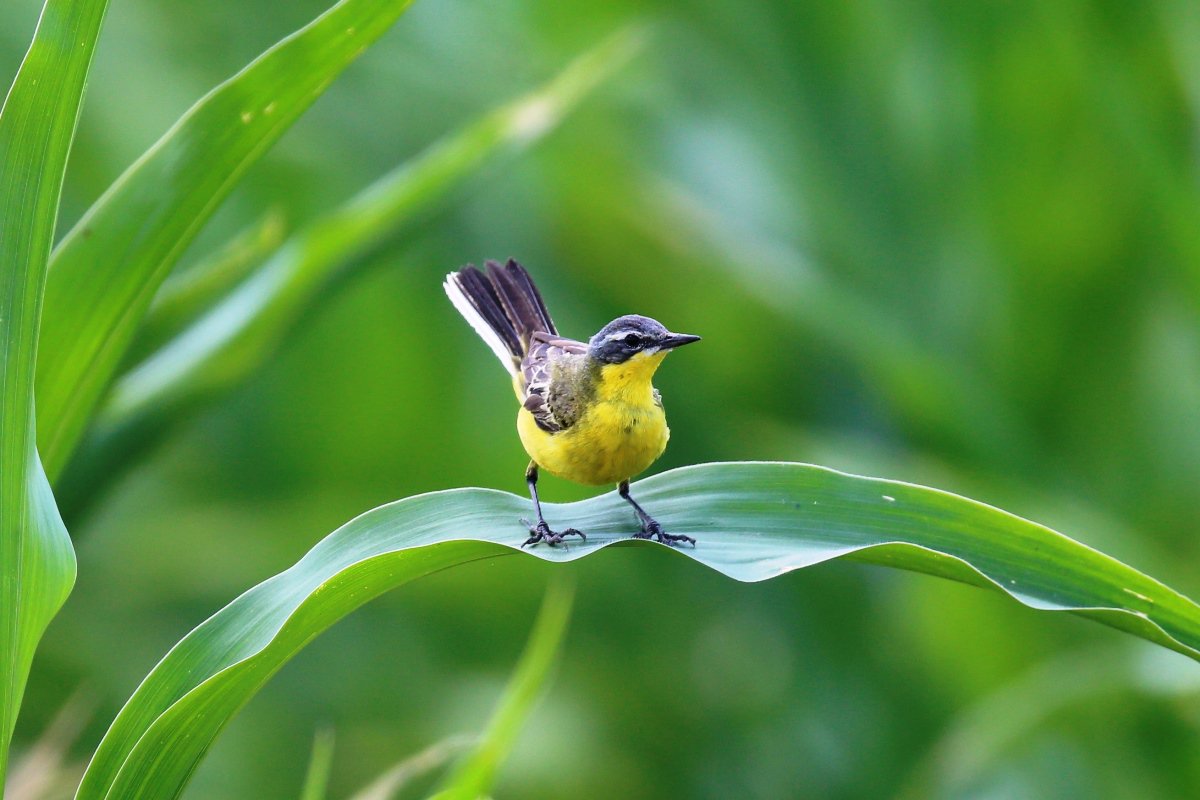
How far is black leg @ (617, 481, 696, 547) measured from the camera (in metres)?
1.68

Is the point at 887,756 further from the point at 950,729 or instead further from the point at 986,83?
the point at 986,83

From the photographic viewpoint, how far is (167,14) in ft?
16.3

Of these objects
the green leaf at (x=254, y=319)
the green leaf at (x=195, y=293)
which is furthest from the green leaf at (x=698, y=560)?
the green leaf at (x=195, y=293)

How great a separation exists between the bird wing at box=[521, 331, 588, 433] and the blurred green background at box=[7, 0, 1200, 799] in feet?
4.19

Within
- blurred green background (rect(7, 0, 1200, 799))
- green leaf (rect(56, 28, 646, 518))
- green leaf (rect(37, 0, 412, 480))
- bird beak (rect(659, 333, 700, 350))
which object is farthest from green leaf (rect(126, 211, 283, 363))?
blurred green background (rect(7, 0, 1200, 799))

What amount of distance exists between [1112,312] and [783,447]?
1138 millimetres

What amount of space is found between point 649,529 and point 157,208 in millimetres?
812

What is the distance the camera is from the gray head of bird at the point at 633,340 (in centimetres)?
214

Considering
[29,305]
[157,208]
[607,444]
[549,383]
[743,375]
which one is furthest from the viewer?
[743,375]

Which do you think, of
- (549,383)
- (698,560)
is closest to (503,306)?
(549,383)

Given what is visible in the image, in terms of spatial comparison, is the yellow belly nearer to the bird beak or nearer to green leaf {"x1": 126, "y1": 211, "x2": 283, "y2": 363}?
the bird beak

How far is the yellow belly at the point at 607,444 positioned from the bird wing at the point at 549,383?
0.13ft

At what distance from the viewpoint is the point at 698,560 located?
1.47 metres

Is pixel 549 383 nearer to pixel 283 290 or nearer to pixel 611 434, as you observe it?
pixel 611 434
